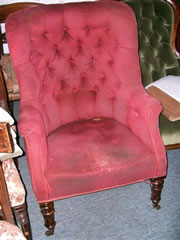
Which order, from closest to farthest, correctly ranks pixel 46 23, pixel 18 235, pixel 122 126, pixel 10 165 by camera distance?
pixel 18 235 < pixel 10 165 < pixel 46 23 < pixel 122 126

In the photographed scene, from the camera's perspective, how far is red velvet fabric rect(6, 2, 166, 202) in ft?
4.74

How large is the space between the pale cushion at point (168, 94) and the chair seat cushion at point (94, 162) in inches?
11.1

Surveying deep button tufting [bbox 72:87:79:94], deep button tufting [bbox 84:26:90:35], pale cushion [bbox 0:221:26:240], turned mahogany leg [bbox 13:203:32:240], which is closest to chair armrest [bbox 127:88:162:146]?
deep button tufting [bbox 72:87:79:94]

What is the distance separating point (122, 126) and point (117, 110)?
0.39 feet

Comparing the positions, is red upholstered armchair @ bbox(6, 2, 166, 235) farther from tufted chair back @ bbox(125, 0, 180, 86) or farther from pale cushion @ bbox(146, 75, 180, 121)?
tufted chair back @ bbox(125, 0, 180, 86)

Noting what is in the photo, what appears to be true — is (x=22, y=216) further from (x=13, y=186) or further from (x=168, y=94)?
(x=168, y=94)

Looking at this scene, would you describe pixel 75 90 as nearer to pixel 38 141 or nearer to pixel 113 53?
pixel 113 53

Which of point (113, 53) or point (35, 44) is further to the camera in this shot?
point (113, 53)

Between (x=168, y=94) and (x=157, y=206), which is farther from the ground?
(x=168, y=94)

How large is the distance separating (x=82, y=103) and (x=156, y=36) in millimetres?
803

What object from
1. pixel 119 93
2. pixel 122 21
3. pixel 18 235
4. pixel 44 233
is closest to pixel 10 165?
pixel 18 235

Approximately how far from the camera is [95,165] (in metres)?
1.45

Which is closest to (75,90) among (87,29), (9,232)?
(87,29)

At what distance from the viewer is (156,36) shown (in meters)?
2.08
